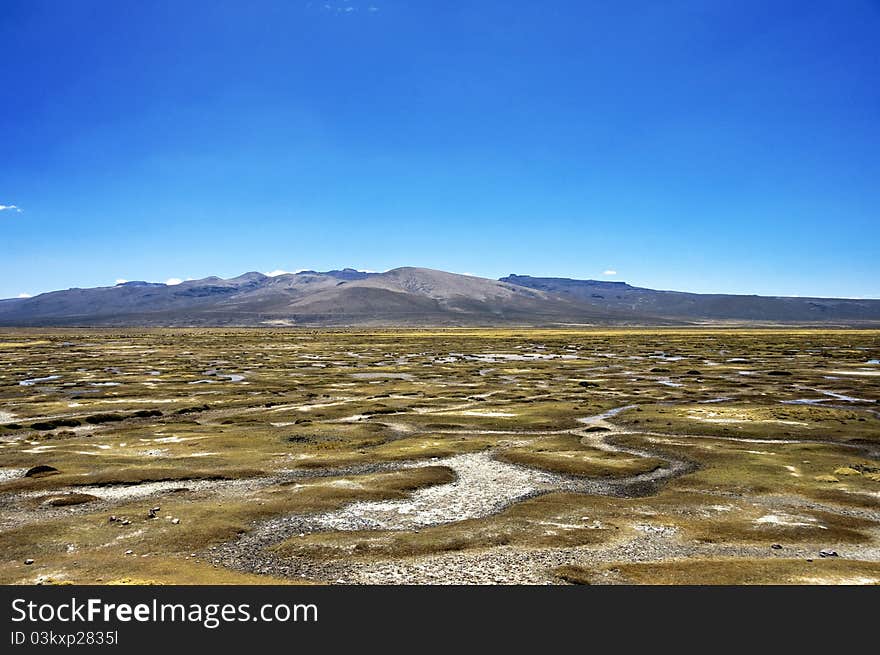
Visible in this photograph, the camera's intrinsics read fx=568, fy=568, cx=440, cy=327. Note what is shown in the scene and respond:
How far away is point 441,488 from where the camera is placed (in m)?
23.5

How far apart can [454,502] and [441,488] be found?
1983mm

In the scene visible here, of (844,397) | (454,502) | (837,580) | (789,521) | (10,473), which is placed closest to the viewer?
(837,580)

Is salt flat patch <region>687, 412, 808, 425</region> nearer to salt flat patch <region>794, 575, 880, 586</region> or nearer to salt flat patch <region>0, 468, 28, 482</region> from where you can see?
salt flat patch <region>794, 575, 880, 586</region>

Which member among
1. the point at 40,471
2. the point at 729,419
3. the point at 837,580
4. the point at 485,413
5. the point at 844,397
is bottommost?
the point at 844,397

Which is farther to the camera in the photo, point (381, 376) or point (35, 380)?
point (381, 376)

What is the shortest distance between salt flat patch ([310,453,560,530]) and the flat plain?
0.13m

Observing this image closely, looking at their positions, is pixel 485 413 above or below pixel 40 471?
below

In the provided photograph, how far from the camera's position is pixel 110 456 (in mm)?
28953

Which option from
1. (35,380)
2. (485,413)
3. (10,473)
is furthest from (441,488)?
(35,380)

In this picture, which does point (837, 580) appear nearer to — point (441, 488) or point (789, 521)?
point (789, 521)

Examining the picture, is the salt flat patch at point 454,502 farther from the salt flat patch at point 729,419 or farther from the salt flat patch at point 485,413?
the salt flat patch at point 729,419

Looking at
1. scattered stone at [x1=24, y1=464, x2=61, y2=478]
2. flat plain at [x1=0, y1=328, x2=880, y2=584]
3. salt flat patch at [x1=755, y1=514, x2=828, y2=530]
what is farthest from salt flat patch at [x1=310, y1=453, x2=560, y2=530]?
scattered stone at [x1=24, y1=464, x2=61, y2=478]
